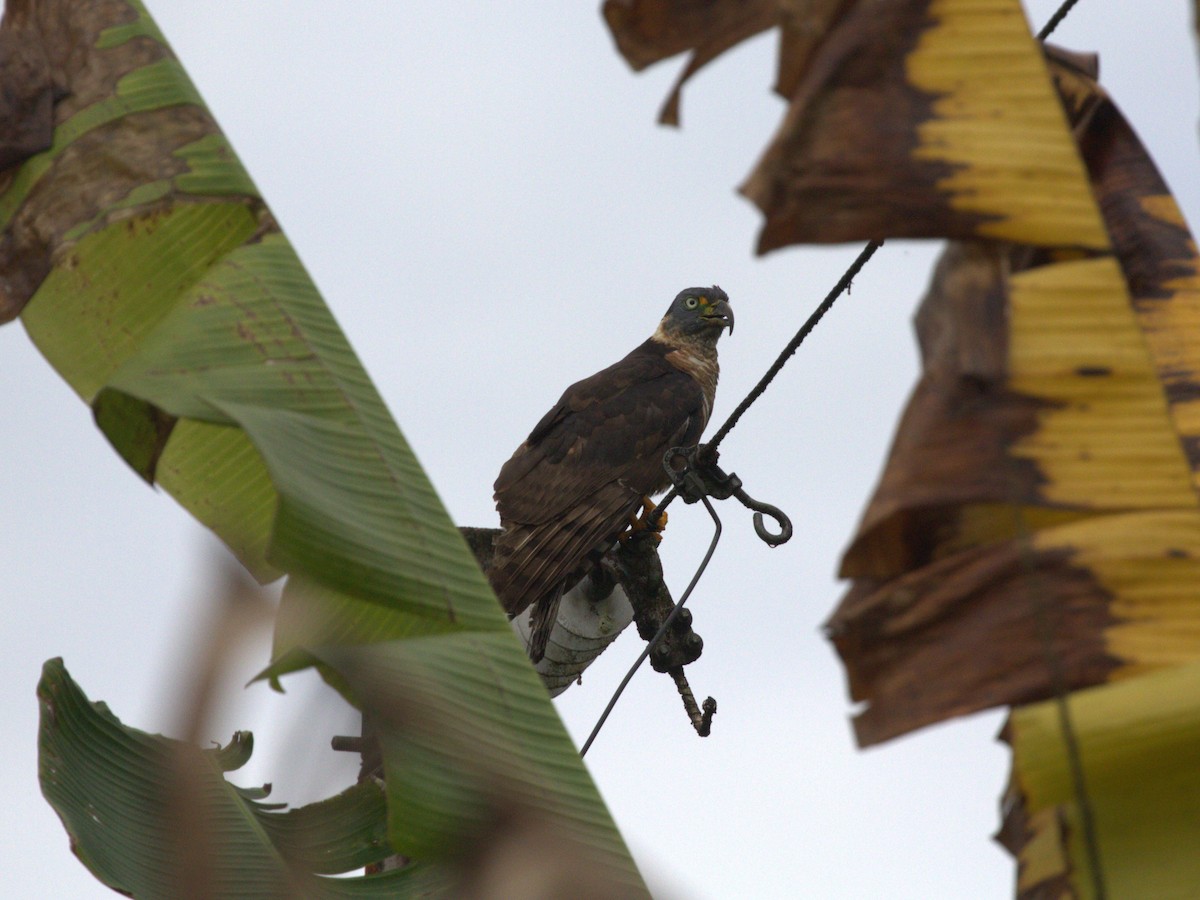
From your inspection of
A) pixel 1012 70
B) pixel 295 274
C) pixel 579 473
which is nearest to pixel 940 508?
pixel 1012 70

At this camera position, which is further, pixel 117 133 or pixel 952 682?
pixel 117 133

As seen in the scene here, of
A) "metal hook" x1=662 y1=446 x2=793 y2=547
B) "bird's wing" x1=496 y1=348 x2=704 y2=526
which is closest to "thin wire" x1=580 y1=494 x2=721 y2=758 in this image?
"metal hook" x1=662 y1=446 x2=793 y2=547

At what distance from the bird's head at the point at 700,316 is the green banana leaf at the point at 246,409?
4.83 meters

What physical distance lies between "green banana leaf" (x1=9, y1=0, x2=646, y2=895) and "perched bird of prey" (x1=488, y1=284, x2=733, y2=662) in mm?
2192

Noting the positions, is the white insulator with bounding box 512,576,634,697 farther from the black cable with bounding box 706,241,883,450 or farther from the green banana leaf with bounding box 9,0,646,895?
the green banana leaf with bounding box 9,0,646,895

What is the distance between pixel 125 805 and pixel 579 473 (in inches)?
140

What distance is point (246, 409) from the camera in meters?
2.12

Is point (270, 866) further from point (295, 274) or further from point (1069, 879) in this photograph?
point (1069, 879)

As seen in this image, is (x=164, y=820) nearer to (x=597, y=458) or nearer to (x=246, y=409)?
(x=246, y=409)

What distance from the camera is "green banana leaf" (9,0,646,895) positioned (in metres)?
2.00

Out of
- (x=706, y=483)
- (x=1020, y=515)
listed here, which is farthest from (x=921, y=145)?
(x=706, y=483)

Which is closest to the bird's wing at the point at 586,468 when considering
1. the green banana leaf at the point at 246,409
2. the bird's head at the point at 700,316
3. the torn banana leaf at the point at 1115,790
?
the bird's head at the point at 700,316

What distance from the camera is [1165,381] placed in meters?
2.33

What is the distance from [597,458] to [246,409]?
3890mm
